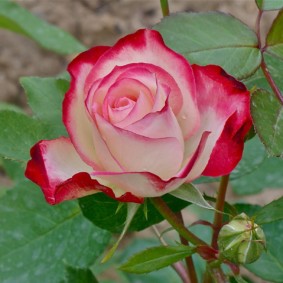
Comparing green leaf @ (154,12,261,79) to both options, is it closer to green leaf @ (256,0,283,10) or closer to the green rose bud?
green leaf @ (256,0,283,10)

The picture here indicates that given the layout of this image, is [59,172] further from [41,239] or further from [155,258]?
[41,239]

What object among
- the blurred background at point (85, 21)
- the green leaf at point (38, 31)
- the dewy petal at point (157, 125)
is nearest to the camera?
the dewy petal at point (157, 125)

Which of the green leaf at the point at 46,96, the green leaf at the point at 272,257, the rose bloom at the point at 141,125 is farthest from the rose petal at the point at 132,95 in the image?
the green leaf at the point at 272,257

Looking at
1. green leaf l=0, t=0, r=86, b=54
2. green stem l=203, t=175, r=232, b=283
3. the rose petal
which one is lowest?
green leaf l=0, t=0, r=86, b=54

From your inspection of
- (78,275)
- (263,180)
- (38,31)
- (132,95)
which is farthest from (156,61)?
(38,31)

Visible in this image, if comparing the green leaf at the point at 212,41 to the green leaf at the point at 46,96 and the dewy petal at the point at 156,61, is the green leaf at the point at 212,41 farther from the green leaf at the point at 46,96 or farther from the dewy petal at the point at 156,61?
the green leaf at the point at 46,96

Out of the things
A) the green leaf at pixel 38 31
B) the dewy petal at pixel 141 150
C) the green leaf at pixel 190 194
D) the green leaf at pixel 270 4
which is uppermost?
the green leaf at pixel 270 4

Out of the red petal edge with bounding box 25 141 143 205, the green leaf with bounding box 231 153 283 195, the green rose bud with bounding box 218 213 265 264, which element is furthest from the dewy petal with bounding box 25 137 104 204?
the green leaf with bounding box 231 153 283 195
